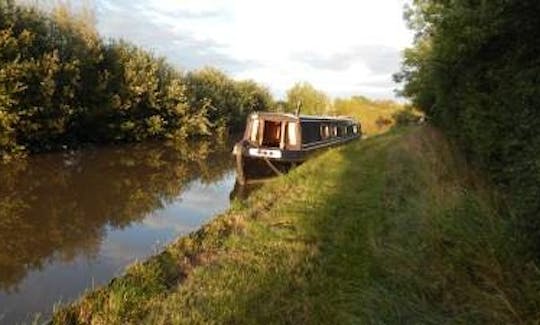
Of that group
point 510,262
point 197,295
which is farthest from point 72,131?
point 510,262

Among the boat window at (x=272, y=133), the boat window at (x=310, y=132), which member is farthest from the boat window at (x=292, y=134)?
the boat window at (x=272, y=133)

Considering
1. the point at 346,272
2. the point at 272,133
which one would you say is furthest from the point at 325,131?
the point at 346,272

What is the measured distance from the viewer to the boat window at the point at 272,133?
2403 cm

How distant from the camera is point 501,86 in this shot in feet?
29.7

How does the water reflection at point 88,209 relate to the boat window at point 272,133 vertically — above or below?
below

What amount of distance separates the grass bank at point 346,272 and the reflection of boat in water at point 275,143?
957 cm

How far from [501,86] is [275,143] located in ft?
50.3

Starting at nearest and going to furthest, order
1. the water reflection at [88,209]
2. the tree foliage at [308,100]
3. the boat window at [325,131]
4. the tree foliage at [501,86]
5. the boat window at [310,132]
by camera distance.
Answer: the tree foliage at [501,86] → the water reflection at [88,209] → the boat window at [310,132] → the boat window at [325,131] → the tree foliage at [308,100]

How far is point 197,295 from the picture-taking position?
6.97 meters

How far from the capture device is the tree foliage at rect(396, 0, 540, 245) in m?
6.05

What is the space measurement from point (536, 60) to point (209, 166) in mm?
19694

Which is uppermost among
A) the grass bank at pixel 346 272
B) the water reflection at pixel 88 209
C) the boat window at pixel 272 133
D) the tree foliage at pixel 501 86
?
the tree foliage at pixel 501 86

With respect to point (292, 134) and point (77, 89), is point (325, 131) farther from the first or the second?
point (77, 89)

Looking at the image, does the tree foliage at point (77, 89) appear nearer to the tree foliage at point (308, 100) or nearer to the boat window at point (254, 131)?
the boat window at point (254, 131)
